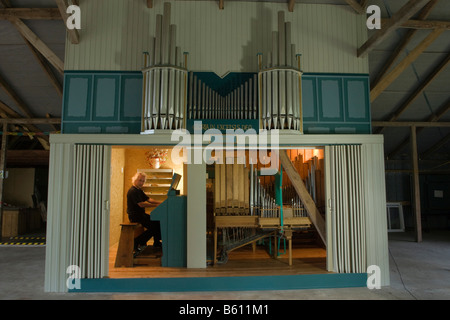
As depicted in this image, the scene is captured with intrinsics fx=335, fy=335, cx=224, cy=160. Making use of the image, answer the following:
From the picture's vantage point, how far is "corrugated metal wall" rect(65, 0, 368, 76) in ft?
Answer: 21.0

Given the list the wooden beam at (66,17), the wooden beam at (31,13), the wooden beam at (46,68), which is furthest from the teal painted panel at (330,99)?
the wooden beam at (46,68)

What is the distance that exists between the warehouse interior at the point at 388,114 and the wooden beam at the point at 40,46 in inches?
0.7

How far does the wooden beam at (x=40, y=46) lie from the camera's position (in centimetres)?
682

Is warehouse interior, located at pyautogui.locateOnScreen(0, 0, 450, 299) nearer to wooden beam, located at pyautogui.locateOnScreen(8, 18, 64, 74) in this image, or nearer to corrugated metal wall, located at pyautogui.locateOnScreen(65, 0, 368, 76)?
wooden beam, located at pyautogui.locateOnScreen(8, 18, 64, 74)

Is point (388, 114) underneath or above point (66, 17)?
underneath

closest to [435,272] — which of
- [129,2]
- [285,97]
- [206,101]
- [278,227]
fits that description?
[278,227]

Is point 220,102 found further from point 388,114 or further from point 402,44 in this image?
point 388,114

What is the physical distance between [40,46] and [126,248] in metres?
4.50

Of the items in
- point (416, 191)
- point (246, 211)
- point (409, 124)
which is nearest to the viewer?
point (246, 211)

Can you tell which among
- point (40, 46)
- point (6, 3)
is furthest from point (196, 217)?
point (6, 3)

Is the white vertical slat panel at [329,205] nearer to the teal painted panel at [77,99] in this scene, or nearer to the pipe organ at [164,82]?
the pipe organ at [164,82]

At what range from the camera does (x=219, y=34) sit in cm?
653

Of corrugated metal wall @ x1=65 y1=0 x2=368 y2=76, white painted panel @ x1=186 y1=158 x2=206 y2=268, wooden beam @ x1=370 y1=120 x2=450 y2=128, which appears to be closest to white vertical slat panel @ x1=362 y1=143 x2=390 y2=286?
corrugated metal wall @ x1=65 y1=0 x2=368 y2=76
